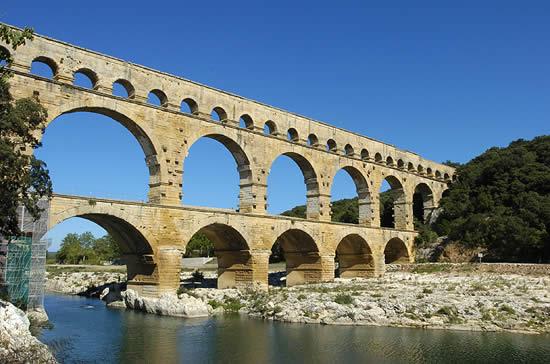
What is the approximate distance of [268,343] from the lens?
1817 centimetres

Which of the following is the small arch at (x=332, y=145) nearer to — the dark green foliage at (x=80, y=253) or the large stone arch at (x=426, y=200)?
the large stone arch at (x=426, y=200)

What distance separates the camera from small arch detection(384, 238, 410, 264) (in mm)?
43781

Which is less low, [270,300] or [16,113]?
[16,113]

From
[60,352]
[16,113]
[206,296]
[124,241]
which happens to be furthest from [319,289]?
[16,113]

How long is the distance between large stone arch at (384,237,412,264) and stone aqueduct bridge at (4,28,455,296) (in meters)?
0.96

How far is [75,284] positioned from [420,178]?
3039 cm

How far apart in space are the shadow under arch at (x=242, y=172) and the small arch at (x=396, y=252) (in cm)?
1661

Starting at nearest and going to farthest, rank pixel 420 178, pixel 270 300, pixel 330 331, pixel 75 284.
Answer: pixel 330 331 < pixel 270 300 < pixel 75 284 < pixel 420 178

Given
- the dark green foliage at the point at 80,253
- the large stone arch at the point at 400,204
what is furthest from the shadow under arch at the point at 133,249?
the dark green foliage at the point at 80,253

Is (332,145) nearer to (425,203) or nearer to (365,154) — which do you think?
(365,154)

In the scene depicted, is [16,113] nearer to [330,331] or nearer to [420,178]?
[330,331]

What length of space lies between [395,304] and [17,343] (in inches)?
590

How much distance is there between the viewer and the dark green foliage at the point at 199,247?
6719 cm

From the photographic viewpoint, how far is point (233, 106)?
1224 inches
